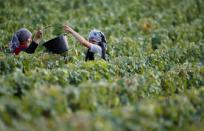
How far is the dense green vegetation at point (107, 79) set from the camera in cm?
630

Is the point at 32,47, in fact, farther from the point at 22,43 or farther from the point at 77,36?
the point at 77,36

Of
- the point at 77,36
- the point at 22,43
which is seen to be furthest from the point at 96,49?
the point at 22,43

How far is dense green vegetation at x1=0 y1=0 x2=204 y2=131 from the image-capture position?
6.30 m

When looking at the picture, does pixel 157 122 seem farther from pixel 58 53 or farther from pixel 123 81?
pixel 58 53

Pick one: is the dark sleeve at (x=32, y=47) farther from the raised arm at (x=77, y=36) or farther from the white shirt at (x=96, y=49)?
the white shirt at (x=96, y=49)

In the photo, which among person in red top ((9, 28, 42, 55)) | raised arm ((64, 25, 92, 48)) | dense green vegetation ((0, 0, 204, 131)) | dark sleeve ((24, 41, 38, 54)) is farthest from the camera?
person in red top ((9, 28, 42, 55))

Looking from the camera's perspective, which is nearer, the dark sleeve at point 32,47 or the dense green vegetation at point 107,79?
the dense green vegetation at point 107,79

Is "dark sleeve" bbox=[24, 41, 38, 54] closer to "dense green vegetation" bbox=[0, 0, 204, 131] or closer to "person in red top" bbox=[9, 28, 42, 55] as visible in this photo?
"person in red top" bbox=[9, 28, 42, 55]

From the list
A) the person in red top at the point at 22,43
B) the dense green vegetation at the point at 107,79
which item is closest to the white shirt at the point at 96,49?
the dense green vegetation at the point at 107,79

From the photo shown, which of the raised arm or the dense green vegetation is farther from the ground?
the raised arm

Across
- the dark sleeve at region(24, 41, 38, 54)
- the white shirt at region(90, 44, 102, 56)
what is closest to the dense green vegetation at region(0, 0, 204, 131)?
the dark sleeve at region(24, 41, 38, 54)

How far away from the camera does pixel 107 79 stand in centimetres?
932

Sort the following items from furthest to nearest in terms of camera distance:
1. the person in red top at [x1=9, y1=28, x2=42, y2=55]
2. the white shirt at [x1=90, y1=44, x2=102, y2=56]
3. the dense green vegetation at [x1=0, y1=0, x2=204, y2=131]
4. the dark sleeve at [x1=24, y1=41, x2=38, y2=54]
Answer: the person in red top at [x1=9, y1=28, x2=42, y2=55] < the dark sleeve at [x1=24, y1=41, x2=38, y2=54] < the white shirt at [x1=90, y1=44, x2=102, y2=56] < the dense green vegetation at [x1=0, y1=0, x2=204, y2=131]

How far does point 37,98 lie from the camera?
21.1 ft
